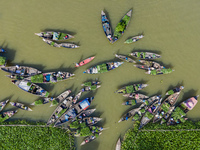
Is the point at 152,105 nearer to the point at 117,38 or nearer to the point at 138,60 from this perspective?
the point at 138,60

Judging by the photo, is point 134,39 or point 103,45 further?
point 103,45

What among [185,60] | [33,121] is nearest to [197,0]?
[185,60]

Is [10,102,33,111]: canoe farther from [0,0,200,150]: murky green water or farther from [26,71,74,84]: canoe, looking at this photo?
[26,71,74,84]: canoe

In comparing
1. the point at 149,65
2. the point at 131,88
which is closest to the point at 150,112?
the point at 131,88

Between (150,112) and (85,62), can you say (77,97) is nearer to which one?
(85,62)

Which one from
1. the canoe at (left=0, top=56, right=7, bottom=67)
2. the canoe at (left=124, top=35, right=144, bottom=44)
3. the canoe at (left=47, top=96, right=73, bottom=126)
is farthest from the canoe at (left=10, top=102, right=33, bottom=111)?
the canoe at (left=124, top=35, right=144, bottom=44)

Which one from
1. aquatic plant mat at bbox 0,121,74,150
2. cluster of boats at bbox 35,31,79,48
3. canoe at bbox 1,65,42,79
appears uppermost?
cluster of boats at bbox 35,31,79,48
